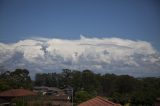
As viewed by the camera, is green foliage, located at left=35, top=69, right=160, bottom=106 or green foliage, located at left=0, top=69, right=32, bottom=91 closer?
green foliage, located at left=35, top=69, right=160, bottom=106

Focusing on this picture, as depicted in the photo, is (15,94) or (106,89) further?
(106,89)

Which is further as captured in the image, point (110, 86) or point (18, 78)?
point (18, 78)

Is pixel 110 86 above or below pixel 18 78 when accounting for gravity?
below

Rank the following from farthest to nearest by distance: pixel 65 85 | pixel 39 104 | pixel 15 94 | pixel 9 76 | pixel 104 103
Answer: pixel 65 85, pixel 9 76, pixel 15 94, pixel 39 104, pixel 104 103

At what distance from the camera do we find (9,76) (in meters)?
20.8

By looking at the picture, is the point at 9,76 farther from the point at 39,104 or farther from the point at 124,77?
the point at 39,104

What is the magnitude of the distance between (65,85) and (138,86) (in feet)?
22.5

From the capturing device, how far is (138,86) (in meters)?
17.6

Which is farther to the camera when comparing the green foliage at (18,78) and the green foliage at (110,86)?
the green foliage at (18,78)

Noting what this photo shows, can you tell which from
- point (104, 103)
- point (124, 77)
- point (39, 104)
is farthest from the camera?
point (124, 77)

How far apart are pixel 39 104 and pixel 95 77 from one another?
32.1 ft

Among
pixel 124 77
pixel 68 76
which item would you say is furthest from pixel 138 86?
pixel 68 76

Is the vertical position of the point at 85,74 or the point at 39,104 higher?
the point at 85,74

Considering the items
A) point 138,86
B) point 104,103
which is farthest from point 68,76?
point 104,103
